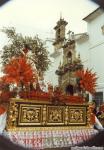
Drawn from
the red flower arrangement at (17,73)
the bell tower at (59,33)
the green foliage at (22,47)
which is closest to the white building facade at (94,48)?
the bell tower at (59,33)

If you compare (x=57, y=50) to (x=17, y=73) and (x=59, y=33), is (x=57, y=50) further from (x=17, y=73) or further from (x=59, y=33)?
(x=17, y=73)

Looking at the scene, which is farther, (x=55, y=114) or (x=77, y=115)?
(x=77, y=115)

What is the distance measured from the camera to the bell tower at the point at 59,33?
2349 mm

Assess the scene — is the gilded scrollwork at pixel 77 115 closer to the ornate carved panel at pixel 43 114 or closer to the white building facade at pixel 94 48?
the ornate carved panel at pixel 43 114

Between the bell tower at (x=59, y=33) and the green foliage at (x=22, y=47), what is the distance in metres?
0.11

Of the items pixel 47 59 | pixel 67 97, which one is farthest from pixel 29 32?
pixel 67 97

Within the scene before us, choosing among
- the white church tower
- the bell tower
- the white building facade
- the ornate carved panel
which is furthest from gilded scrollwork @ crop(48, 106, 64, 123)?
the bell tower

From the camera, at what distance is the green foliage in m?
2.18

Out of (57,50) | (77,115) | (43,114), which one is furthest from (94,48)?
(43,114)

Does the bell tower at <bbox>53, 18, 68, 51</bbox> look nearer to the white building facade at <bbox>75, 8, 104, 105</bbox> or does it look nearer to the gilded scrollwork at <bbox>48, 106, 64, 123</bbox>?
the white building facade at <bbox>75, 8, 104, 105</bbox>

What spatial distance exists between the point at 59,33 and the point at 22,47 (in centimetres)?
37

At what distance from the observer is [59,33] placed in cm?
241

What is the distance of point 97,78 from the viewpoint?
88.8 inches

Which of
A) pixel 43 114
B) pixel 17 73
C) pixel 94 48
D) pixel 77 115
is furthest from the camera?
pixel 94 48
